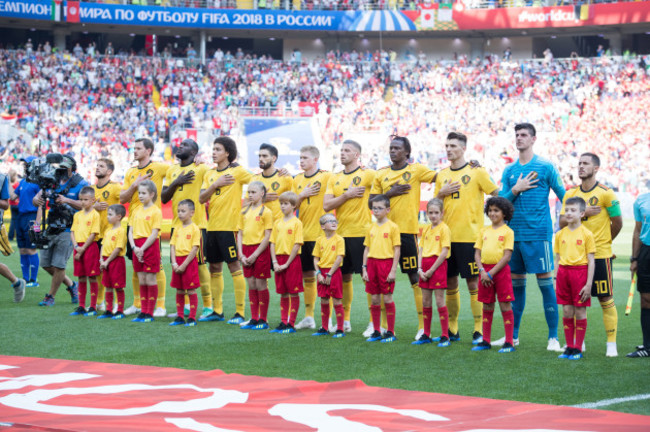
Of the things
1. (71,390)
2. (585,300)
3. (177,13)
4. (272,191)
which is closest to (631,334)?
(585,300)

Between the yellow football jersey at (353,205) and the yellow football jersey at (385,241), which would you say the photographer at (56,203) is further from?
the yellow football jersey at (385,241)

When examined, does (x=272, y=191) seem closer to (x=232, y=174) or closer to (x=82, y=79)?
(x=232, y=174)

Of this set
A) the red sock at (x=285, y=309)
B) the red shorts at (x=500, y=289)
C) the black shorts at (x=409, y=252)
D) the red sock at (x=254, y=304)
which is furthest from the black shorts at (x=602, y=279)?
the red sock at (x=254, y=304)

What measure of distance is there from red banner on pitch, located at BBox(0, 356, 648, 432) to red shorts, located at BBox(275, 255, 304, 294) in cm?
259

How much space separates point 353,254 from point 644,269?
3077 millimetres

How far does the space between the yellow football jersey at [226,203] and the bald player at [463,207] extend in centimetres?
262

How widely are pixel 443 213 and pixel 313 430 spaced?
13.3 feet

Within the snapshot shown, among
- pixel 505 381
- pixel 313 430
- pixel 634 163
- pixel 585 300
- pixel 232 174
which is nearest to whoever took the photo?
pixel 313 430

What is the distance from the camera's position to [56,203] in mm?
10977

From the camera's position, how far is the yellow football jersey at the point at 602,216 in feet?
26.1

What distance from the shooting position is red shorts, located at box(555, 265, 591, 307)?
7.69m

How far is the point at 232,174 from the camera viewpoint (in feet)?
32.6

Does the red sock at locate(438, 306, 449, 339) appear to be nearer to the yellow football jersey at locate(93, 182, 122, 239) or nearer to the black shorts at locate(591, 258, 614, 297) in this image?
the black shorts at locate(591, 258, 614, 297)

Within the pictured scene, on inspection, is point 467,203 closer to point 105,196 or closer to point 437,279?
point 437,279
